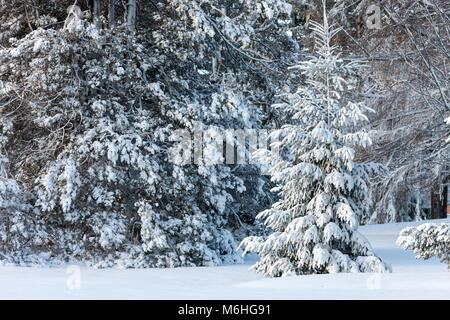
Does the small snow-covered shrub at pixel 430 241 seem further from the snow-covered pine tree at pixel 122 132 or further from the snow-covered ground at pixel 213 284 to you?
the snow-covered pine tree at pixel 122 132

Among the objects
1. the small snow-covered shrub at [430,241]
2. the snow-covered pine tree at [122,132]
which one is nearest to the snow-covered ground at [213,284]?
the small snow-covered shrub at [430,241]

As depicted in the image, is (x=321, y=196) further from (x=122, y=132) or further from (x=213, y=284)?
(x=122, y=132)

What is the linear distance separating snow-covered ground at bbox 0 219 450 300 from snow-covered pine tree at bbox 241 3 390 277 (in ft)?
1.71

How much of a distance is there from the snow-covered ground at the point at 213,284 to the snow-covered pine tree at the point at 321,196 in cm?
52

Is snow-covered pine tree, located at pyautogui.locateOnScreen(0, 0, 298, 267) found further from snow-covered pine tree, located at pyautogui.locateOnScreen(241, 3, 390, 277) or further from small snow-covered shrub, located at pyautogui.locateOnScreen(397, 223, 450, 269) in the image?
small snow-covered shrub, located at pyautogui.locateOnScreen(397, 223, 450, 269)

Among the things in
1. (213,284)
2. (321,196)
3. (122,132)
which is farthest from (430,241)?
(122,132)

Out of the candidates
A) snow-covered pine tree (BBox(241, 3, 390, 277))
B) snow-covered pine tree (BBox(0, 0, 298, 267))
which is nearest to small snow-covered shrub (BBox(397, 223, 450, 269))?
snow-covered pine tree (BBox(241, 3, 390, 277))

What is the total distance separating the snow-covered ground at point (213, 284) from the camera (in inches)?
307

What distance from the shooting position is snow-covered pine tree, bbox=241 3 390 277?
9.52m

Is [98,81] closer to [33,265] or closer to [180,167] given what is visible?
[180,167]

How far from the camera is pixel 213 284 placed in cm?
967

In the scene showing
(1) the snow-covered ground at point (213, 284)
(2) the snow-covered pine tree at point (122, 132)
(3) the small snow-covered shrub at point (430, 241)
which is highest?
(2) the snow-covered pine tree at point (122, 132)

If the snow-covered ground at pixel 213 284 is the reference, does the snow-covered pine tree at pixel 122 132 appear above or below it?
above
